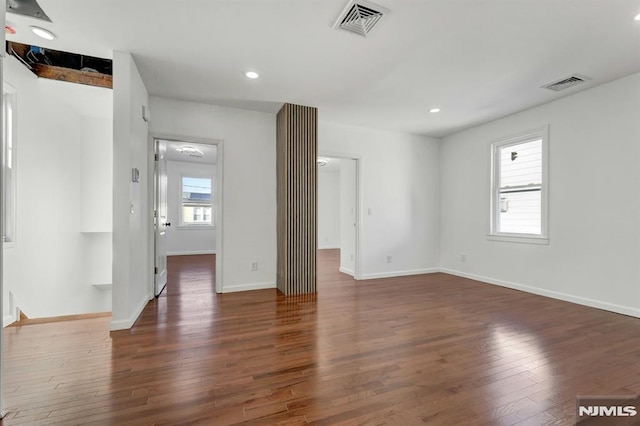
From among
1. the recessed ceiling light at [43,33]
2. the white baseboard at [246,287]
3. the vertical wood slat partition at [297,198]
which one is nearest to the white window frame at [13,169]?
the recessed ceiling light at [43,33]

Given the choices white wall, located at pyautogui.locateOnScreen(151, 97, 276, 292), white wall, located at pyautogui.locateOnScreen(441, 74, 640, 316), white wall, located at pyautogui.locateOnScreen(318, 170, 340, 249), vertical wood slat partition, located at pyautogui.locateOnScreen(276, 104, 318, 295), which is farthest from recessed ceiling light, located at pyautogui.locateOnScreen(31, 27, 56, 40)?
white wall, located at pyautogui.locateOnScreen(318, 170, 340, 249)

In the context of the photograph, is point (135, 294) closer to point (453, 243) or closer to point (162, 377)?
point (162, 377)

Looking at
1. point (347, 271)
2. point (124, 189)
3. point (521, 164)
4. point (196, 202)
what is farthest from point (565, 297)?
point (196, 202)

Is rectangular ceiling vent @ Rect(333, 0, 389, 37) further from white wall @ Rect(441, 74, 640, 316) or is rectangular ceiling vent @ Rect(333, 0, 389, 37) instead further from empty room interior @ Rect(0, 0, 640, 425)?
white wall @ Rect(441, 74, 640, 316)

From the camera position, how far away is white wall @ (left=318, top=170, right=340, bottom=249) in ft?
31.5

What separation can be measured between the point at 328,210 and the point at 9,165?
7591 mm

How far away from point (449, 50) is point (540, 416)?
2.91 meters

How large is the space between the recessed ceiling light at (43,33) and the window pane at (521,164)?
5807 millimetres

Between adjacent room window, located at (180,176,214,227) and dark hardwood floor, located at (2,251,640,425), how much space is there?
5459mm

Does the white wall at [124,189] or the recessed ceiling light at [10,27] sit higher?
the recessed ceiling light at [10,27]

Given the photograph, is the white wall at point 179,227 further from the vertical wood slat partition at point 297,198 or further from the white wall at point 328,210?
the vertical wood slat partition at point 297,198

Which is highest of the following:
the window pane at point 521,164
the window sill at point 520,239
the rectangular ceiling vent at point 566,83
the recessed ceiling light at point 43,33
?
the recessed ceiling light at point 43,33

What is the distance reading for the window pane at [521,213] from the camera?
4.18m

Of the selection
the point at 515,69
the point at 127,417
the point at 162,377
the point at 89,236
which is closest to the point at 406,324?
the point at 162,377
